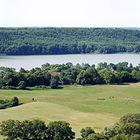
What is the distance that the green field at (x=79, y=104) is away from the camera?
50.3 metres

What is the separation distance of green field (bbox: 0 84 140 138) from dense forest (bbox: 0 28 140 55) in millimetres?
80374

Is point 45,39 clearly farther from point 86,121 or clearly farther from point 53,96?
point 86,121

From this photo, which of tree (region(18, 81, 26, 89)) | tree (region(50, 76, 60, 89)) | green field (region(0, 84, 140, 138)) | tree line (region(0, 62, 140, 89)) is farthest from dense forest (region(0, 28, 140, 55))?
green field (region(0, 84, 140, 138))

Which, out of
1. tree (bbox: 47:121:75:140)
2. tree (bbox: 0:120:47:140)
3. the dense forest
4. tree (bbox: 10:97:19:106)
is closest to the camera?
tree (bbox: 47:121:75:140)

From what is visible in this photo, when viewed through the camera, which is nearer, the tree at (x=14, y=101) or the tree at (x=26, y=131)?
the tree at (x=26, y=131)

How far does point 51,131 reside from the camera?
128ft

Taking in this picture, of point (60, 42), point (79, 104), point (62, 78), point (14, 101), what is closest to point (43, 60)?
point (60, 42)

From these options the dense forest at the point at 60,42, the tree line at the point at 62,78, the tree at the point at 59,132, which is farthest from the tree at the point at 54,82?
the dense forest at the point at 60,42

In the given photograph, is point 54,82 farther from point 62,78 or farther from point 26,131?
point 26,131

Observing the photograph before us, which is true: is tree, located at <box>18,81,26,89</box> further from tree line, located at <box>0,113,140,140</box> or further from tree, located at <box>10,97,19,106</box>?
tree line, located at <box>0,113,140,140</box>

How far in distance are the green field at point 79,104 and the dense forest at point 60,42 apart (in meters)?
80.4

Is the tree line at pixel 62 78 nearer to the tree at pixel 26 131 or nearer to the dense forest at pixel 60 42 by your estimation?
the tree at pixel 26 131

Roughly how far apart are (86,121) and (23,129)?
451 inches

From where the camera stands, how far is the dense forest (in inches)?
6126
